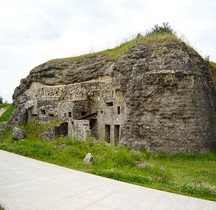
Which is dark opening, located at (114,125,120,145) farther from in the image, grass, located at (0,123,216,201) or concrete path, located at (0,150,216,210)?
concrete path, located at (0,150,216,210)

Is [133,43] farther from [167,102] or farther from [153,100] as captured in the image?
[167,102]

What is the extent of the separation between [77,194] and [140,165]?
16.5 feet

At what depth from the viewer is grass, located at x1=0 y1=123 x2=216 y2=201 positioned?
7.37m

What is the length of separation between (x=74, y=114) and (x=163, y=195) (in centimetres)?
1446

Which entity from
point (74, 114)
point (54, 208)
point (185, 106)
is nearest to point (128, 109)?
point (185, 106)

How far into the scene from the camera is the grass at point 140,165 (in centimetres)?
737

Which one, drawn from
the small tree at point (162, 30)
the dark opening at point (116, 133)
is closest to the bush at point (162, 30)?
the small tree at point (162, 30)

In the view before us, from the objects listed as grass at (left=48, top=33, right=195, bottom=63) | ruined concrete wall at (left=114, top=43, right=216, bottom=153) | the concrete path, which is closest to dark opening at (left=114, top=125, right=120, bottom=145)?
ruined concrete wall at (left=114, top=43, right=216, bottom=153)

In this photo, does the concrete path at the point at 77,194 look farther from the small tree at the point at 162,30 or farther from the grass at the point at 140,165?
the small tree at the point at 162,30

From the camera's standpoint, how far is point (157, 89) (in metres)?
15.5

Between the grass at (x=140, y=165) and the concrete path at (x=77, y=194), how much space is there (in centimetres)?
90

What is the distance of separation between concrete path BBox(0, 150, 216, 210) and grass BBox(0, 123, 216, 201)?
2.96 feet

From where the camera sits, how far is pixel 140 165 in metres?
10.3

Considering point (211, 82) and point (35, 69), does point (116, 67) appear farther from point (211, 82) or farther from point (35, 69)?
point (35, 69)
